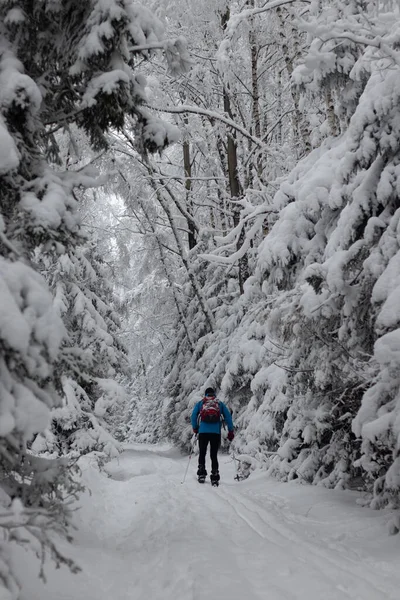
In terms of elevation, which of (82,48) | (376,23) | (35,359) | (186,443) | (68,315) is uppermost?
(376,23)

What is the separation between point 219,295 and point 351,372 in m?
12.3

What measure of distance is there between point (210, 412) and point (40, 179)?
7.32m

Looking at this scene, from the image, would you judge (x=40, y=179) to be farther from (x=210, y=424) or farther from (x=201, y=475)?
(x=201, y=475)

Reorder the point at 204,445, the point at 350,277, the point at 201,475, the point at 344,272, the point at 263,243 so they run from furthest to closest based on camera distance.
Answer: the point at 204,445, the point at 201,475, the point at 263,243, the point at 350,277, the point at 344,272

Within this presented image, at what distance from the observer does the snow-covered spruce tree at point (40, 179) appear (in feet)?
10.6

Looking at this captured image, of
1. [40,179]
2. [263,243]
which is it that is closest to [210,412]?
[263,243]

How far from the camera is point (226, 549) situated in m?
5.07

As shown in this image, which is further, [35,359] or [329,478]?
[329,478]

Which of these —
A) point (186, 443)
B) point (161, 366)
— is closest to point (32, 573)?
point (186, 443)

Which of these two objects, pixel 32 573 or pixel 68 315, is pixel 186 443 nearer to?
pixel 68 315

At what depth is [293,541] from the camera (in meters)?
5.54

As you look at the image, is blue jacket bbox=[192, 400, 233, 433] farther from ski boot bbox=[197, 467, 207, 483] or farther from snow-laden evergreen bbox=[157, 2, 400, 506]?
snow-laden evergreen bbox=[157, 2, 400, 506]

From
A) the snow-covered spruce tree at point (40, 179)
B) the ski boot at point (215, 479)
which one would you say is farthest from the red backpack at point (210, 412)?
the snow-covered spruce tree at point (40, 179)

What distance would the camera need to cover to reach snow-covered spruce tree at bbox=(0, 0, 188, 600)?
3.24 metres
